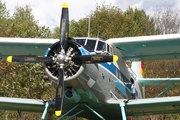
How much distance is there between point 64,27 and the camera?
935 centimetres

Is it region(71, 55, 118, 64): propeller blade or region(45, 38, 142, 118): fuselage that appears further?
region(45, 38, 142, 118): fuselage

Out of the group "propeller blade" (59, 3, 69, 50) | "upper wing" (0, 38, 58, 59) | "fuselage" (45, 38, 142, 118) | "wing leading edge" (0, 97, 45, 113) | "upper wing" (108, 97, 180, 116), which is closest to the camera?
"propeller blade" (59, 3, 69, 50)

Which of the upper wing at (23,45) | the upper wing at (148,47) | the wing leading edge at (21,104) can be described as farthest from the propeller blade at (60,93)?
the upper wing at (23,45)

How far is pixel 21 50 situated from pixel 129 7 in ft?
151

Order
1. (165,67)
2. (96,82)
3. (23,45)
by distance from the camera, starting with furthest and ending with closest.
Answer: (165,67) < (23,45) < (96,82)

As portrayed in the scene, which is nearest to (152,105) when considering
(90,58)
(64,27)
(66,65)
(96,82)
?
(96,82)

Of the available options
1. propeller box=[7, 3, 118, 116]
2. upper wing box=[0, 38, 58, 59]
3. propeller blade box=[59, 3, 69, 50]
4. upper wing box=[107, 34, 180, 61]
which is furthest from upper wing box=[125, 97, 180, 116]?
upper wing box=[0, 38, 58, 59]

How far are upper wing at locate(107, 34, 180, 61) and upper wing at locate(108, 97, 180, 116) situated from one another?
191 cm

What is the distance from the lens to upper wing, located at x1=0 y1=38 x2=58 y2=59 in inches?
495

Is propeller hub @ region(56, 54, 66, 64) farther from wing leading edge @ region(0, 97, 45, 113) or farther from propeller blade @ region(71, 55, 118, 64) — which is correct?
wing leading edge @ region(0, 97, 45, 113)

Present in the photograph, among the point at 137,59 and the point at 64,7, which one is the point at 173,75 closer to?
the point at 137,59

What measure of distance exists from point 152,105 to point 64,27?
339 centimetres

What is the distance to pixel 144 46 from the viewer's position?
480 inches

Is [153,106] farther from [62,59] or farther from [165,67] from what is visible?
[165,67]
